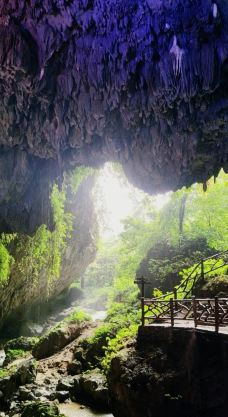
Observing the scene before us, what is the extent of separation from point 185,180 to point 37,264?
7962 mm

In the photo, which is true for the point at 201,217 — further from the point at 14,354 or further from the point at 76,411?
the point at 76,411

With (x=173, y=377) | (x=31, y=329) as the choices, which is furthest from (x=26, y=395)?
(x=31, y=329)

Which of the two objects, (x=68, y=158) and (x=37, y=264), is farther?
(x=37, y=264)

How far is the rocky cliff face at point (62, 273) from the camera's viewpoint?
19422mm

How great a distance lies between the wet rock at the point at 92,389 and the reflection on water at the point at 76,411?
420 mm

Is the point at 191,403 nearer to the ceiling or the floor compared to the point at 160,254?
nearer to the floor

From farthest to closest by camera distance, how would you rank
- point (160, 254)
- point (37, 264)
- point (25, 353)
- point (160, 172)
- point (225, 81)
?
point (160, 254)
point (25, 353)
point (37, 264)
point (160, 172)
point (225, 81)

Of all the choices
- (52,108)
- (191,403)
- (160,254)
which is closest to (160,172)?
(52,108)

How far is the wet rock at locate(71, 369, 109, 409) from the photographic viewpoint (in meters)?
12.2

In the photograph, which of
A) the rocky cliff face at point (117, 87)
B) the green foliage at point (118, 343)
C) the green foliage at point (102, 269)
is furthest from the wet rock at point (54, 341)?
the green foliage at point (102, 269)

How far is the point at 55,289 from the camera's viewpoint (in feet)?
94.1

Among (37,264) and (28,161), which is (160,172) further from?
(37,264)

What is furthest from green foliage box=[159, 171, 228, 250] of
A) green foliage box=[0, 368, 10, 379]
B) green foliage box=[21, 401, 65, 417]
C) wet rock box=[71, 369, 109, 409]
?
green foliage box=[21, 401, 65, 417]

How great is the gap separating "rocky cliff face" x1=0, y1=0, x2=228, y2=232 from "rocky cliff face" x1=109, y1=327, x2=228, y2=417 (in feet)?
16.8
